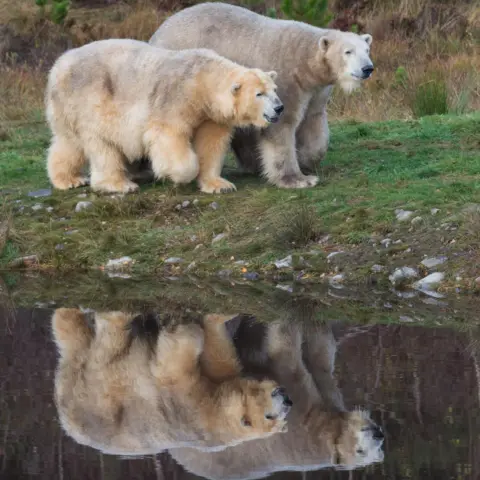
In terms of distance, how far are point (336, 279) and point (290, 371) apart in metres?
2.46

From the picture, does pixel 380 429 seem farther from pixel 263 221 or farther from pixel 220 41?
pixel 220 41

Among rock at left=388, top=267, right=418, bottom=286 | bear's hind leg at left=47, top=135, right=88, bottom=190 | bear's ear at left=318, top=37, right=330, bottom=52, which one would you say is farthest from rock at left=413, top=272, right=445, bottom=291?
bear's hind leg at left=47, top=135, right=88, bottom=190

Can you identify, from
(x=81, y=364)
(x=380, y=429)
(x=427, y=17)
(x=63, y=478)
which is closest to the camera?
(x=63, y=478)

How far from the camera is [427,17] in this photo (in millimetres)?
22781

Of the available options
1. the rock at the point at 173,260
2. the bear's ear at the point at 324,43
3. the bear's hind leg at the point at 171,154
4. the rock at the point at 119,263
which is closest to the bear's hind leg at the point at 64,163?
the bear's hind leg at the point at 171,154

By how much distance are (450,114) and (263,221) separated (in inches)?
183

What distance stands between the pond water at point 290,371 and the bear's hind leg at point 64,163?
1813mm

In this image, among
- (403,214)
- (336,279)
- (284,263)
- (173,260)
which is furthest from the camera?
(173,260)

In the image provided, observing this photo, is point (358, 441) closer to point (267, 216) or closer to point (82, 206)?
point (267, 216)

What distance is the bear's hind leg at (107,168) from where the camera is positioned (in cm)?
1078

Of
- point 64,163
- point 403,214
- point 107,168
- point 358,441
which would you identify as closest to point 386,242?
point 403,214

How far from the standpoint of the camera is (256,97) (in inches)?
393

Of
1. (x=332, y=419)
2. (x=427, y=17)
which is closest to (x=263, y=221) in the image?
(x=332, y=419)

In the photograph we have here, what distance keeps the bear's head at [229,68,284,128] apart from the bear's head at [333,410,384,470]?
15.7 ft
